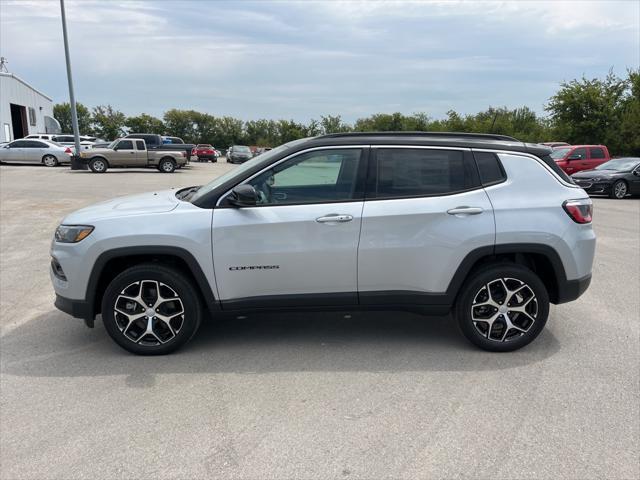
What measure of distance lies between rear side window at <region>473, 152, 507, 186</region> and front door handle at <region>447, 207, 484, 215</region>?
254 millimetres

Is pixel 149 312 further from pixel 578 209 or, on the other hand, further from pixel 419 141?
pixel 578 209

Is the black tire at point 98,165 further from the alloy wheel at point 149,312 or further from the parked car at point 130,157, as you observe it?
the alloy wheel at point 149,312

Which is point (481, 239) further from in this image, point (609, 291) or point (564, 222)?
point (609, 291)

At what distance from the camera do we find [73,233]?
13.5 ft

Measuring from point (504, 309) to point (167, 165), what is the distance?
25.3 metres

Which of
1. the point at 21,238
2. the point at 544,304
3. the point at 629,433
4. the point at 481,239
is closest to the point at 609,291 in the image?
the point at 544,304


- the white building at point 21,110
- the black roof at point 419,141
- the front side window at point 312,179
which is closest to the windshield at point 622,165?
the black roof at point 419,141

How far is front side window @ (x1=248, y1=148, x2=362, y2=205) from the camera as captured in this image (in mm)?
4160

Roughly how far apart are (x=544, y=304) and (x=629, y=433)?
1.27m

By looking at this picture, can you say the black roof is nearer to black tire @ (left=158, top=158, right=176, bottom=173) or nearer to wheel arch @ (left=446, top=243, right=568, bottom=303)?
wheel arch @ (left=446, top=243, right=568, bottom=303)

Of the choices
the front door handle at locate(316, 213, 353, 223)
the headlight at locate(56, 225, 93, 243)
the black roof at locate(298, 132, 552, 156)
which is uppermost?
the black roof at locate(298, 132, 552, 156)


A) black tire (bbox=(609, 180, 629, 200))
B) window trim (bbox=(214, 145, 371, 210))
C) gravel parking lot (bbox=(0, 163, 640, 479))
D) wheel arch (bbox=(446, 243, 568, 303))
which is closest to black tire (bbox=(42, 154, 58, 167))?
gravel parking lot (bbox=(0, 163, 640, 479))

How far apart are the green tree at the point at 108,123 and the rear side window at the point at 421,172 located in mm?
84473

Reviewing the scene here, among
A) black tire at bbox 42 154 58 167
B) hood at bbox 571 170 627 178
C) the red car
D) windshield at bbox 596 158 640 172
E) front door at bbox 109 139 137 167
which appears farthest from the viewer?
black tire at bbox 42 154 58 167
